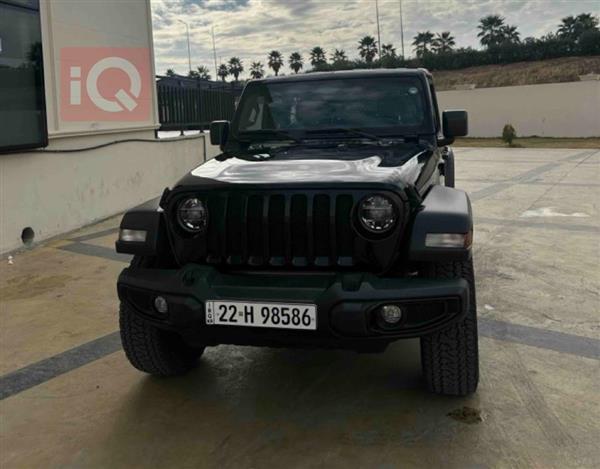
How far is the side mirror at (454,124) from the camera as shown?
3838mm

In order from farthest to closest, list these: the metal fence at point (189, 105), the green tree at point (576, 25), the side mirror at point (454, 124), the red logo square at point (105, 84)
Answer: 1. the green tree at point (576, 25)
2. the metal fence at point (189, 105)
3. the red logo square at point (105, 84)
4. the side mirror at point (454, 124)

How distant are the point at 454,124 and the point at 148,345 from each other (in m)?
2.43

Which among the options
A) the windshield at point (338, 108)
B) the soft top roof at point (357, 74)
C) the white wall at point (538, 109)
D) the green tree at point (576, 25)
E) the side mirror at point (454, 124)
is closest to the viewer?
the windshield at point (338, 108)

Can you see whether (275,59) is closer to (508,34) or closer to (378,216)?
(508,34)

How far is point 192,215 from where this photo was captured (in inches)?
102

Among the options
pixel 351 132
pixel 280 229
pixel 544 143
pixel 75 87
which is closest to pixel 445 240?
pixel 280 229

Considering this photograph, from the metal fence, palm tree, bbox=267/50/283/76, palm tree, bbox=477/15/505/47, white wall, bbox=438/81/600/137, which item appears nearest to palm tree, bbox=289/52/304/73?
palm tree, bbox=267/50/283/76

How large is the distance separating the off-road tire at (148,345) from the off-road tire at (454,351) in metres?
1.32

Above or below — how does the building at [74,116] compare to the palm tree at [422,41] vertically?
below

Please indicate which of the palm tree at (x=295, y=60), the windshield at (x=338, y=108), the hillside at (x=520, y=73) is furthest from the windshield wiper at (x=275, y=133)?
the palm tree at (x=295, y=60)

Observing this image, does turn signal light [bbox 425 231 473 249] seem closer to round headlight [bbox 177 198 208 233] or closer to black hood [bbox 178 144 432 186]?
black hood [bbox 178 144 432 186]

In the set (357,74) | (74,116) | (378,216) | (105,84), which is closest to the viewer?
(378,216)

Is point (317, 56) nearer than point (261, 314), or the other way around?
point (261, 314)

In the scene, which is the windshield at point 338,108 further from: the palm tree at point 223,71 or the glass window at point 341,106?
the palm tree at point 223,71
